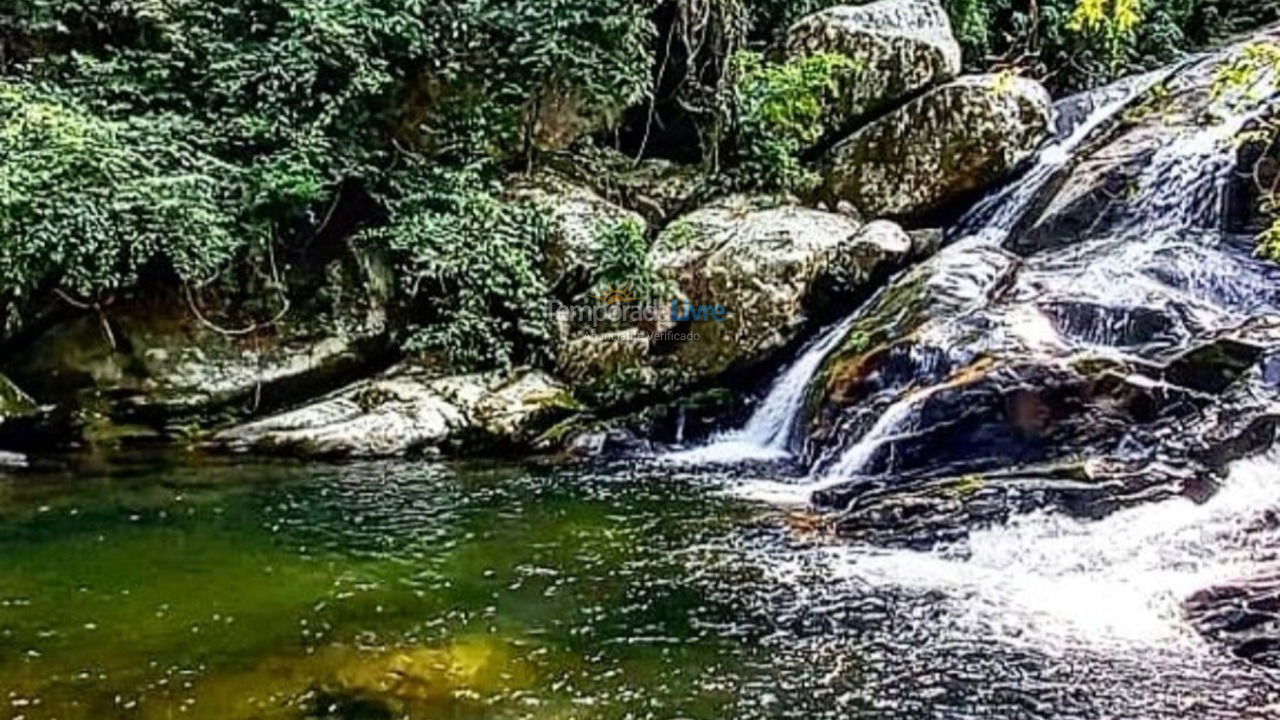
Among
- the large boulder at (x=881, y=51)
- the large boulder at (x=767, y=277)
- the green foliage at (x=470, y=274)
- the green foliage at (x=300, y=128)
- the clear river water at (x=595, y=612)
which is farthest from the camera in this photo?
the large boulder at (x=881, y=51)

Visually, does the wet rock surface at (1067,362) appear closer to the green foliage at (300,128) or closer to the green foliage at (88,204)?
the green foliage at (300,128)

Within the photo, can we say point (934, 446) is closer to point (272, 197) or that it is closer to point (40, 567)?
point (40, 567)

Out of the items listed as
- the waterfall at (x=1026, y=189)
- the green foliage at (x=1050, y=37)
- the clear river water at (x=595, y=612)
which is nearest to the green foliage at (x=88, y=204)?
the clear river water at (x=595, y=612)

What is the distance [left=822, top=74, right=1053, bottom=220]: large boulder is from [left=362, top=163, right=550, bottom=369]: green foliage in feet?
11.0

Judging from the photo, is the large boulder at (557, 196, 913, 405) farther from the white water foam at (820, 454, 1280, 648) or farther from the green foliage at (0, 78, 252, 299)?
the white water foam at (820, 454, 1280, 648)

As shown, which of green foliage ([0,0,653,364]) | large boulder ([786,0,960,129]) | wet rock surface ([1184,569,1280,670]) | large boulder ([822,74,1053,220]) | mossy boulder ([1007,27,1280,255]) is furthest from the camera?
large boulder ([786,0,960,129])

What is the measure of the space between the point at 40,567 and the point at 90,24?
6777 millimetres

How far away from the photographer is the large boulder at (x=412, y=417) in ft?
32.3

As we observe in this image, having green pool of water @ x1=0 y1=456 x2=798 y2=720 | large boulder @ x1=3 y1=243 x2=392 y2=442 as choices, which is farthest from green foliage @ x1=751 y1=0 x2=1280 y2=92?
green pool of water @ x1=0 y1=456 x2=798 y2=720

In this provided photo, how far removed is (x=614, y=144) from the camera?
1305 cm

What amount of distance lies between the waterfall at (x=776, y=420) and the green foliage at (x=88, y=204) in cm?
465

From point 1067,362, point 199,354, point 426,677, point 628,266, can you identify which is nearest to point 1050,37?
point 628,266

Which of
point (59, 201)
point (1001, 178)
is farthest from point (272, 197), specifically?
point (1001, 178)

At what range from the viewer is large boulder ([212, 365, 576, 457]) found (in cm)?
984
